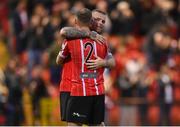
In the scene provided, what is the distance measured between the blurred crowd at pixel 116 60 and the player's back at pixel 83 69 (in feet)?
22.0

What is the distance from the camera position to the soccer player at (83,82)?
998 centimetres

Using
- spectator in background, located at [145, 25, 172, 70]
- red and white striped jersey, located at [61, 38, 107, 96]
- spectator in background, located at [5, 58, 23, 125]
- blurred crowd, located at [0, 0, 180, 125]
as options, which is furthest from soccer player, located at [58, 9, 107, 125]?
spectator in background, located at [145, 25, 172, 70]

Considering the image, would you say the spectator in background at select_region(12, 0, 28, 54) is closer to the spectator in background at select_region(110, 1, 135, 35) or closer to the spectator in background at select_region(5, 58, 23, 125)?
the spectator in background at select_region(110, 1, 135, 35)

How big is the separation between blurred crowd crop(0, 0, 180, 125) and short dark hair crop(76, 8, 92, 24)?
6.97 m

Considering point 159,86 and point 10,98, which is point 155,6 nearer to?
point 159,86

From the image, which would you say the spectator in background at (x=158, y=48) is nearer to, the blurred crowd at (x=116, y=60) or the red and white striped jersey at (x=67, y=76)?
the blurred crowd at (x=116, y=60)

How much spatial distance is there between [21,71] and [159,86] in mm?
3641

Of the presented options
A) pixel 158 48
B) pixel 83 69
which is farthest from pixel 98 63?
pixel 158 48

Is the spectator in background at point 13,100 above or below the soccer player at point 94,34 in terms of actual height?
below

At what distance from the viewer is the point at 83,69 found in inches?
394

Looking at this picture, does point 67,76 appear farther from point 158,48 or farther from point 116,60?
point 116,60

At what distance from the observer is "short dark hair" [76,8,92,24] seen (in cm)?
981

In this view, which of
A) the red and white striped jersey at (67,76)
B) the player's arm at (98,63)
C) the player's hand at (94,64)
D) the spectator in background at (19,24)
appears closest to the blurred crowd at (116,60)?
the spectator in background at (19,24)

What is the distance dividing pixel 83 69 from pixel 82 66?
43mm
